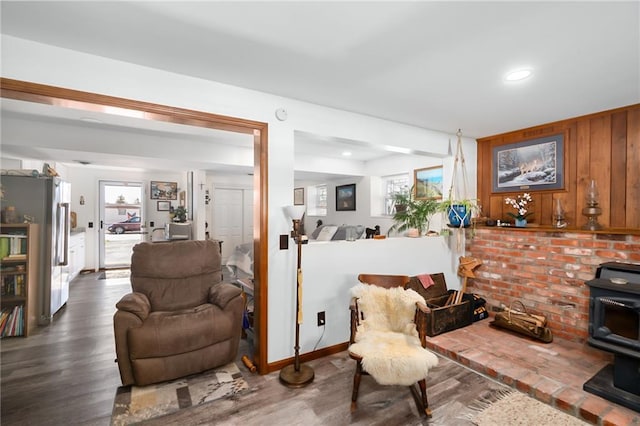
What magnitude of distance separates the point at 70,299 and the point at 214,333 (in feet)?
11.2

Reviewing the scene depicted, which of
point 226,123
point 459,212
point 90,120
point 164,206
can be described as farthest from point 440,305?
point 164,206

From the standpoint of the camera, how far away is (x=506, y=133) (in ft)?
11.9

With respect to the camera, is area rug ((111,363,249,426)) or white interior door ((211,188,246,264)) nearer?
area rug ((111,363,249,426))

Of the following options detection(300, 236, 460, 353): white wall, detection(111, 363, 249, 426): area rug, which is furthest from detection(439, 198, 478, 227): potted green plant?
detection(111, 363, 249, 426): area rug

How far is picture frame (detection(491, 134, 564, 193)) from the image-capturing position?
323 cm

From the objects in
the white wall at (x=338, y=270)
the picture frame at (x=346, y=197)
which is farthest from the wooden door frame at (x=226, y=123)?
the picture frame at (x=346, y=197)

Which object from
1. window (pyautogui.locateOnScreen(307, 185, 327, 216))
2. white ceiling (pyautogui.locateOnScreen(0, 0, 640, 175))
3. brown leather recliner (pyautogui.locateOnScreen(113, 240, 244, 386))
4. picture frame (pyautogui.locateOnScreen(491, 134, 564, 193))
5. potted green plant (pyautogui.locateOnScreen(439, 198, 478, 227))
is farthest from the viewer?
window (pyautogui.locateOnScreen(307, 185, 327, 216))

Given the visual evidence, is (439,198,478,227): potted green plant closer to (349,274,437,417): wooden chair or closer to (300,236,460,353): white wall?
(300,236,460,353): white wall

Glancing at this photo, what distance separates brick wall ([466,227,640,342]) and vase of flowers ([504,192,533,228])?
0.12 m

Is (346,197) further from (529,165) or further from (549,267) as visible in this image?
(549,267)

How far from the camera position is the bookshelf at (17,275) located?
311cm

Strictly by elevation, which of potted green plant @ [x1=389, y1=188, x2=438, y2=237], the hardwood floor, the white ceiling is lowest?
the hardwood floor

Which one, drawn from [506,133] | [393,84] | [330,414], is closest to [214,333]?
[330,414]

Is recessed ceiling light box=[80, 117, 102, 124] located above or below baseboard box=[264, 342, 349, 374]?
above
